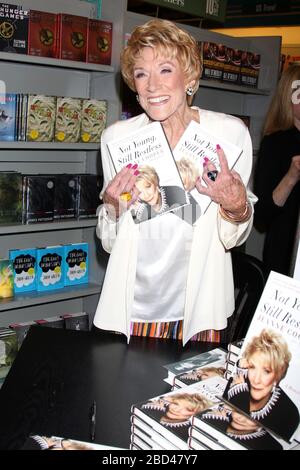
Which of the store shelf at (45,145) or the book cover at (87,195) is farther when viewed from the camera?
the book cover at (87,195)

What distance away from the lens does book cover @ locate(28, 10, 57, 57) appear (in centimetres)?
307

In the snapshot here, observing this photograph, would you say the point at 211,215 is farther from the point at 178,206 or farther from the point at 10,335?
the point at 10,335

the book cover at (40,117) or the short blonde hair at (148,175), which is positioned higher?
the book cover at (40,117)

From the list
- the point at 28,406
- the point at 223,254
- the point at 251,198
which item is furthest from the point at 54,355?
the point at 251,198

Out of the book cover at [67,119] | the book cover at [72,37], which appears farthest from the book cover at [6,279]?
the book cover at [72,37]

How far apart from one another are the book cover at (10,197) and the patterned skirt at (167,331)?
1.63 meters

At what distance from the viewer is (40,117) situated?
3180 millimetres

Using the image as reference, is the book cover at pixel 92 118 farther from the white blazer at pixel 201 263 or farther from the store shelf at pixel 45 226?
the white blazer at pixel 201 263

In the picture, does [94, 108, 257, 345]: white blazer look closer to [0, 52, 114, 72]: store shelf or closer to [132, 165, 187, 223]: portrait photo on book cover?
[132, 165, 187, 223]: portrait photo on book cover

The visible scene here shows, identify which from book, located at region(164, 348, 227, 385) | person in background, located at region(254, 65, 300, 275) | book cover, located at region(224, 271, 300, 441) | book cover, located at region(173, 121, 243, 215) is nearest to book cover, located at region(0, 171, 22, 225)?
person in background, located at region(254, 65, 300, 275)

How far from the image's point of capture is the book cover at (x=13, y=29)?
2.95 meters

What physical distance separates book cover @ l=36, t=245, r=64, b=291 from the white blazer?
Answer: 1.69 metres

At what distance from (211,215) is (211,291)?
24 centimetres

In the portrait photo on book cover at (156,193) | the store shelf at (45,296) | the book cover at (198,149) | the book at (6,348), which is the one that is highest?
the book cover at (198,149)
